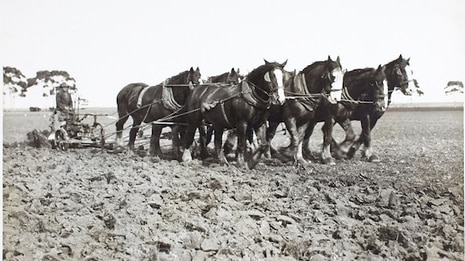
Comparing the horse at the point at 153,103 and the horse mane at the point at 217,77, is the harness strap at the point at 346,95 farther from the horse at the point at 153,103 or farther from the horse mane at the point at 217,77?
the horse at the point at 153,103

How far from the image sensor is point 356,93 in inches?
138

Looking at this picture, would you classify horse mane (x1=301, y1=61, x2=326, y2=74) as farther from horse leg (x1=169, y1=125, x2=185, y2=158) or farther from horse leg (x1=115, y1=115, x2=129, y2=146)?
horse leg (x1=115, y1=115, x2=129, y2=146)

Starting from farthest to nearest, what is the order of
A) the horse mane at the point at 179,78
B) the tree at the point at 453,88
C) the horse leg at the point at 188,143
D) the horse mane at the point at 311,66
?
the horse leg at the point at 188,143, the horse mane at the point at 179,78, the horse mane at the point at 311,66, the tree at the point at 453,88

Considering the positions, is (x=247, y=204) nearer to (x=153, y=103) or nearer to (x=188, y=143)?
(x=188, y=143)

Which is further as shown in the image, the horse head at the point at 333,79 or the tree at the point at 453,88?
the horse head at the point at 333,79

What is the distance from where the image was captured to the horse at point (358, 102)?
3406mm

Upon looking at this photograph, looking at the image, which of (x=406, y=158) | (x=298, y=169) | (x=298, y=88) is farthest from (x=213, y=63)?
(x=406, y=158)

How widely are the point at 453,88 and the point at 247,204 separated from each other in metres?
1.52

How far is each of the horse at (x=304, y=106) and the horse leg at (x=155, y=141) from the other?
0.84m

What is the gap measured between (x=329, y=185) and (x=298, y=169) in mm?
270

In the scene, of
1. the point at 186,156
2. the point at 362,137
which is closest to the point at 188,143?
the point at 186,156

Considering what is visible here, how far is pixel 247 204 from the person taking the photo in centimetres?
310

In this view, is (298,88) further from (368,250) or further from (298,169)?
(368,250)

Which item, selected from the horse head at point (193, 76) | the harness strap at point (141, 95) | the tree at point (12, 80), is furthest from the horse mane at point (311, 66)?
the tree at point (12, 80)
